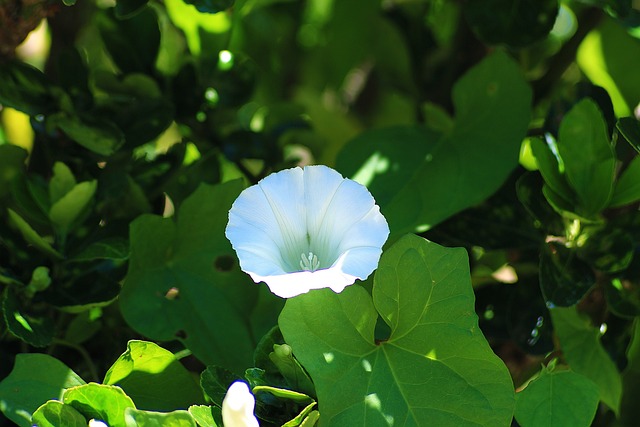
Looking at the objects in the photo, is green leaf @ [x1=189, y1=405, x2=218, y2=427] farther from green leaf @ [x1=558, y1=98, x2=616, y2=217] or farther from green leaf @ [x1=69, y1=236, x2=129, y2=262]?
green leaf @ [x1=558, y1=98, x2=616, y2=217]

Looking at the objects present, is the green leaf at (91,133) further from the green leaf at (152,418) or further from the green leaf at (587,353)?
the green leaf at (587,353)

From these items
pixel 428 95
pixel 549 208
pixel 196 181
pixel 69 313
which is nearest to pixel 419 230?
pixel 549 208

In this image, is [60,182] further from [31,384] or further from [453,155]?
[453,155]

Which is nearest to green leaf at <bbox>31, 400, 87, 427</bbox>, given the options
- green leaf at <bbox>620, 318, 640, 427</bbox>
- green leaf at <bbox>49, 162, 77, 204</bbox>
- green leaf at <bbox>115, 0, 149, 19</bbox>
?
green leaf at <bbox>49, 162, 77, 204</bbox>

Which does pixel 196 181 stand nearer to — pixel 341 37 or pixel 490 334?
pixel 490 334

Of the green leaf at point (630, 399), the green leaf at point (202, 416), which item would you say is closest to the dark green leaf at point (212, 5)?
the green leaf at point (202, 416)

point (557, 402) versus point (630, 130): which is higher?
point (630, 130)

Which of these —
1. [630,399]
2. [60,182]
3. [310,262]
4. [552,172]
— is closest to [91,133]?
[60,182]
